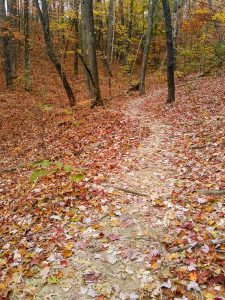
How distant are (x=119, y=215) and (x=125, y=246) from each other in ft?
2.98

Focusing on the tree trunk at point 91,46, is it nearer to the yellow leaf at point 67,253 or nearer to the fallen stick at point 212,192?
the fallen stick at point 212,192

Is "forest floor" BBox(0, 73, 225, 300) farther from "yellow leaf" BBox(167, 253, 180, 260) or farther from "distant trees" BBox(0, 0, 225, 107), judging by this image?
"distant trees" BBox(0, 0, 225, 107)

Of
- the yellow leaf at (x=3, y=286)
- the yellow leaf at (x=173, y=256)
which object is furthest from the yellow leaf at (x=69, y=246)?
the yellow leaf at (x=173, y=256)

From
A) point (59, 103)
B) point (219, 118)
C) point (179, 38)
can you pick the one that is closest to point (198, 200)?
point (219, 118)

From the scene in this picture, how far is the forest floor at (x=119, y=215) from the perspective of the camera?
166 inches

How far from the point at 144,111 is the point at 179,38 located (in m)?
21.0

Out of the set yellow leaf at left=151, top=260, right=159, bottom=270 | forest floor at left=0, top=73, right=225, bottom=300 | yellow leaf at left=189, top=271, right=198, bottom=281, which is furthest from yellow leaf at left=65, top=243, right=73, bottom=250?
yellow leaf at left=189, top=271, right=198, bottom=281

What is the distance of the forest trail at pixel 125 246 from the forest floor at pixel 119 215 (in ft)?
0.05

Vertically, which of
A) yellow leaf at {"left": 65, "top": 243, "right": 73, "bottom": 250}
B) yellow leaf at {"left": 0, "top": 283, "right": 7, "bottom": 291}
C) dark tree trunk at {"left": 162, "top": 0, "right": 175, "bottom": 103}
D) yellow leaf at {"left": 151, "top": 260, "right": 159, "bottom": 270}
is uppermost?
dark tree trunk at {"left": 162, "top": 0, "right": 175, "bottom": 103}

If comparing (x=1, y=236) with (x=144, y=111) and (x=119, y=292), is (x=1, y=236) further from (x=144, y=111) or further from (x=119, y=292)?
(x=144, y=111)

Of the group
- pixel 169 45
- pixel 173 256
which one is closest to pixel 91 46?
pixel 169 45

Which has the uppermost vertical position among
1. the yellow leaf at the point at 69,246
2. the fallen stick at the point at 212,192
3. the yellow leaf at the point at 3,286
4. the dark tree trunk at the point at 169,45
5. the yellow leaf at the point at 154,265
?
the dark tree trunk at the point at 169,45

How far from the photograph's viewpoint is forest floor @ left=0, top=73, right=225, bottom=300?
422 cm

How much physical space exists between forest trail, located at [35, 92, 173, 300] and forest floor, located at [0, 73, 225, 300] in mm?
16
